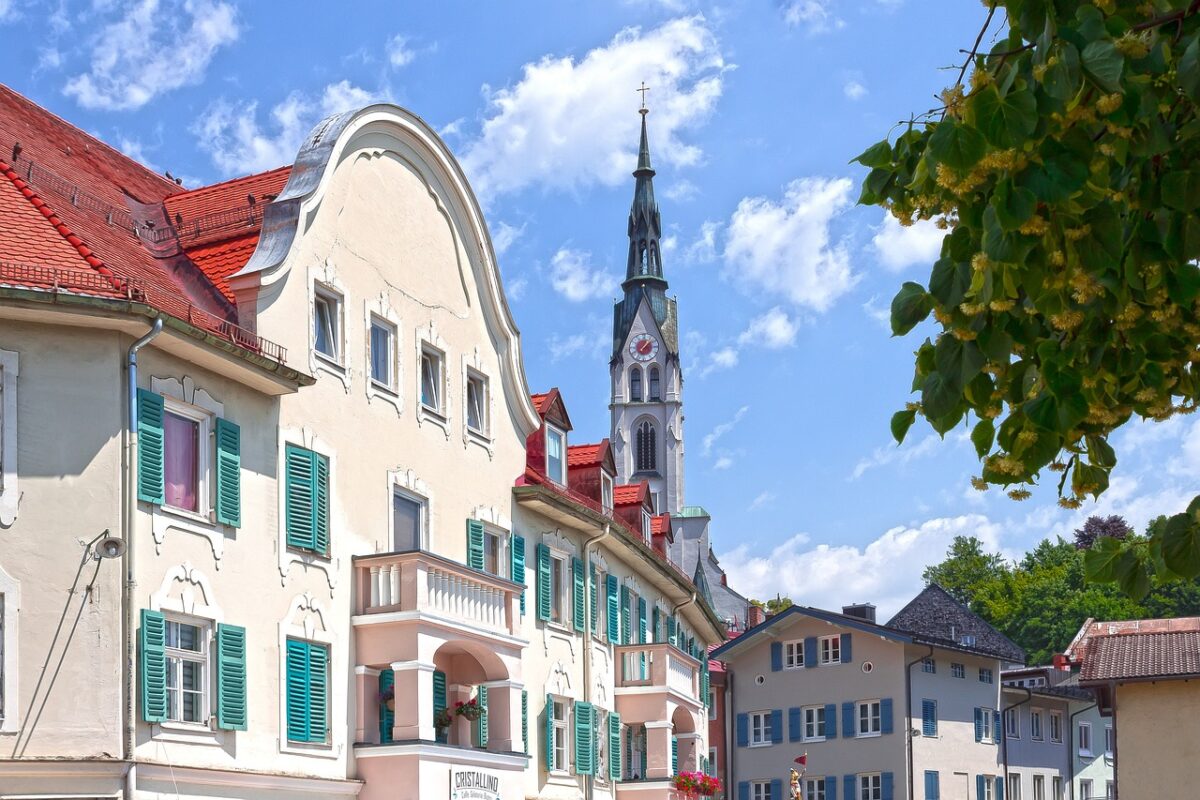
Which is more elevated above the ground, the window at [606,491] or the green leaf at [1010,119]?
the window at [606,491]

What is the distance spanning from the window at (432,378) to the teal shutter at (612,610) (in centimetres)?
901

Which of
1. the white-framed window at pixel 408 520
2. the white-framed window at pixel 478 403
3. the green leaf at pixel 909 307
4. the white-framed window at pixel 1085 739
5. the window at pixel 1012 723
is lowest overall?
the white-framed window at pixel 1085 739

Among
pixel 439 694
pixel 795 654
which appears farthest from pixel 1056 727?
pixel 439 694

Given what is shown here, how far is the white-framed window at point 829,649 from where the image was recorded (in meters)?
66.2

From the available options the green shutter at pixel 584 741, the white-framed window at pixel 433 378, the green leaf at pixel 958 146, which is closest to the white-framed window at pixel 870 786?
the green shutter at pixel 584 741

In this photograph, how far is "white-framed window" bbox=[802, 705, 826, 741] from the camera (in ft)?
218

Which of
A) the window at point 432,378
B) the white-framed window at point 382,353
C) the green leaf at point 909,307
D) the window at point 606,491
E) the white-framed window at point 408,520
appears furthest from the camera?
the window at point 606,491

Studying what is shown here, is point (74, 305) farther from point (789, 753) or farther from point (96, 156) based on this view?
point (789, 753)

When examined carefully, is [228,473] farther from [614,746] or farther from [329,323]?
[614,746]

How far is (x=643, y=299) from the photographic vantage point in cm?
14225

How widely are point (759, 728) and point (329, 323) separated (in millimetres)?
44824

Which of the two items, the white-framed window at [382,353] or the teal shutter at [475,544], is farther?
the teal shutter at [475,544]

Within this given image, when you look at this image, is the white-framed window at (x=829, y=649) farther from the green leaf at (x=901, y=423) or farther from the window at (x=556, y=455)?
the green leaf at (x=901, y=423)

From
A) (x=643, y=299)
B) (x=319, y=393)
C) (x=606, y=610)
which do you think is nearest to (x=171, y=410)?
(x=319, y=393)
